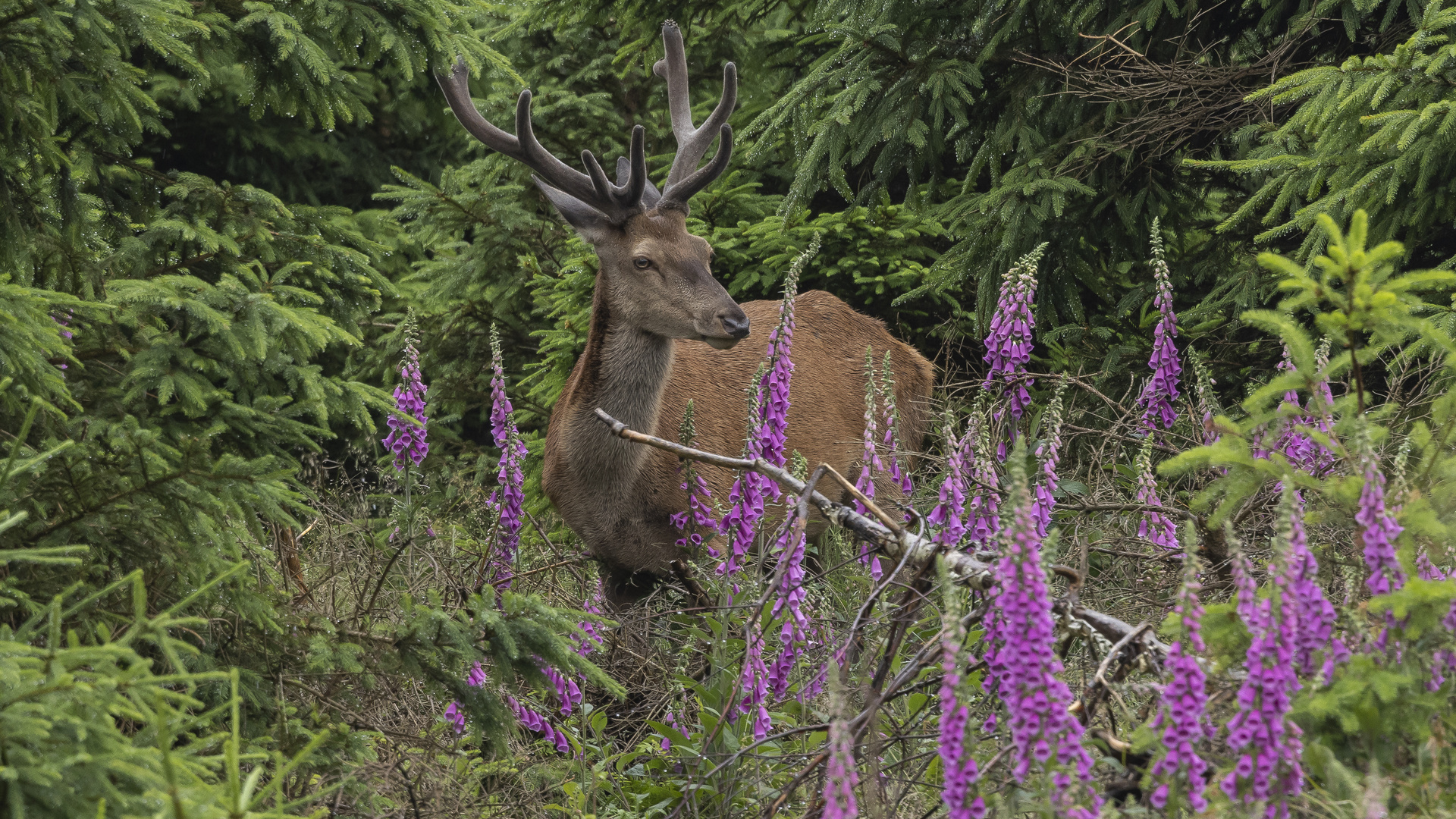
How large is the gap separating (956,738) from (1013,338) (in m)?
2.15

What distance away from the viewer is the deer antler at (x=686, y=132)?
5988mm

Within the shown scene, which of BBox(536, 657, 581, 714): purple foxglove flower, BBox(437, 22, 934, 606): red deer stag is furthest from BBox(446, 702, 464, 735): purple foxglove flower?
BBox(437, 22, 934, 606): red deer stag

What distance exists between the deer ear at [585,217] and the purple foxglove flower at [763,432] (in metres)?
2.11

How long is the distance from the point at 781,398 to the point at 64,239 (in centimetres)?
209

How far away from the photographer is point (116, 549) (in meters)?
2.88

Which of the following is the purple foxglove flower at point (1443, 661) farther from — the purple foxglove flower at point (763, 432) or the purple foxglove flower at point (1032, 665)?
the purple foxglove flower at point (763, 432)

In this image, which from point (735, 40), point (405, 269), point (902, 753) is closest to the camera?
point (902, 753)

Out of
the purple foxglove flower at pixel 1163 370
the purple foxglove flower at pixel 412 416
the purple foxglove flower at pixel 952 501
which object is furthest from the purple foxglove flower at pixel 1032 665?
the purple foxglove flower at pixel 412 416

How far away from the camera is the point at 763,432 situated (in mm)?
3922

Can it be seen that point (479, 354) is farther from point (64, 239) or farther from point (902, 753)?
point (902, 753)

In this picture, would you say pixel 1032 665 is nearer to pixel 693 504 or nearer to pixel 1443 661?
pixel 1443 661

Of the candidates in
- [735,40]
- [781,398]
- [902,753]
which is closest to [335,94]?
[781,398]

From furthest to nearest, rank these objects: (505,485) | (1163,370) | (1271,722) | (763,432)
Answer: (505,485) → (1163,370) → (763,432) → (1271,722)

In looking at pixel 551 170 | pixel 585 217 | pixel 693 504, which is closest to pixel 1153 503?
pixel 693 504
